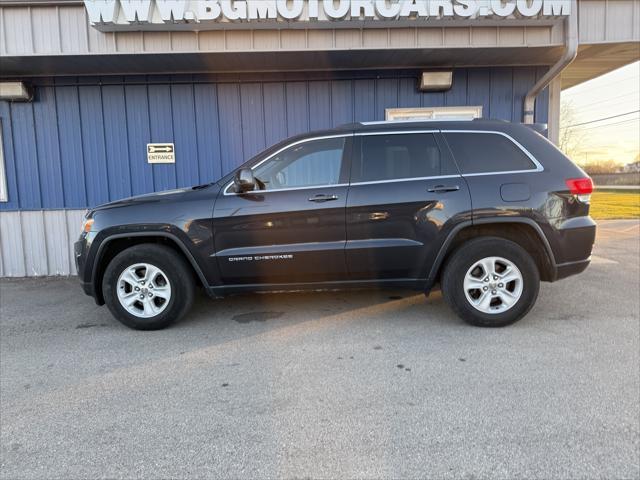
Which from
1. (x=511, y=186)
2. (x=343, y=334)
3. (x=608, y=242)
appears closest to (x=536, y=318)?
(x=511, y=186)

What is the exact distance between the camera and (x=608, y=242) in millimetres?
9594

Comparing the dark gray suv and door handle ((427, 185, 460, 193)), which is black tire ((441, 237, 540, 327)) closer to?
the dark gray suv

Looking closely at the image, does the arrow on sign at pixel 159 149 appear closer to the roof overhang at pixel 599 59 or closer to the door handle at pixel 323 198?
the door handle at pixel 323 198

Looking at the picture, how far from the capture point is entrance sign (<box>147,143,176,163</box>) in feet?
24.1

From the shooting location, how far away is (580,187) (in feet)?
13.8

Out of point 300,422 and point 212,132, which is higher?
point 212,132

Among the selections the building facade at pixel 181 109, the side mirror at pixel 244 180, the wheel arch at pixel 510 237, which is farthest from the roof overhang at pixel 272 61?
the wheel arch at pixel 510 237

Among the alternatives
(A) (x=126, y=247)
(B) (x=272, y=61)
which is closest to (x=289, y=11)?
(B) (x=272, y=61)

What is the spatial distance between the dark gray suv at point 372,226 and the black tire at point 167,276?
1cm

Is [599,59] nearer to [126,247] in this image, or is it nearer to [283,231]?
[283,231]

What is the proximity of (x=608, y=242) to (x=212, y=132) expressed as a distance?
863cm

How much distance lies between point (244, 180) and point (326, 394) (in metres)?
2.08

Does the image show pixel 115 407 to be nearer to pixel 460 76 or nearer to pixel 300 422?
pixel 300 422

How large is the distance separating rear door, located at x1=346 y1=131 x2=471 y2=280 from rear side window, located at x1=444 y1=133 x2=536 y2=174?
0.12 metres
